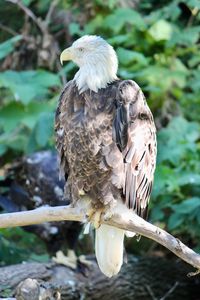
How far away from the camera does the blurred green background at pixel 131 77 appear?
6785mm

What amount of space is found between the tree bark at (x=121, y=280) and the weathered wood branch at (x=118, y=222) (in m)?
1.11

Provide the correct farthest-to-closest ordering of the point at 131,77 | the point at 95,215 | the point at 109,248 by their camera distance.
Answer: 1. the point at 131,77
2. the point at 109,248
3. the point at 95,215

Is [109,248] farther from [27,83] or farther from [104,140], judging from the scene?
[27,83]

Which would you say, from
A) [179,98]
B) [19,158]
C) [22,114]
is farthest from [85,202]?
[179,98]

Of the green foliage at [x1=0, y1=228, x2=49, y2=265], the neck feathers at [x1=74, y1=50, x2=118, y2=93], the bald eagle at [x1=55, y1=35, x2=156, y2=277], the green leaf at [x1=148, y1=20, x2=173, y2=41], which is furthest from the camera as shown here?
the green leaf at [x1=148, y1=20, x2=173, y2=41]

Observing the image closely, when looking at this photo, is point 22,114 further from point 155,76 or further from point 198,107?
point 198,107

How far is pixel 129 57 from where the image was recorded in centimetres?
741

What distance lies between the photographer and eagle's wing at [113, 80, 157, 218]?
454 centimetres

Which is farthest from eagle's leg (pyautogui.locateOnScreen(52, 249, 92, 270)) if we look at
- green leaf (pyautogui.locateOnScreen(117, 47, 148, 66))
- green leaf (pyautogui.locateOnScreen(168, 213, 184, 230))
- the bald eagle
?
green leaf (pyautogui.locateOnScreen(117, 47, 148, 66))

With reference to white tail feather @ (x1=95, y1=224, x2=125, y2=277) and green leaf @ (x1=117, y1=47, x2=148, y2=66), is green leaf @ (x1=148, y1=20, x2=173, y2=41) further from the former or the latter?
white tail feather @ (x1=95, y1=224, x2=125, y2=277)

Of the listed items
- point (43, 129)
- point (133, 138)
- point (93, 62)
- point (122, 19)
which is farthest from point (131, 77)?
point (133, 138)

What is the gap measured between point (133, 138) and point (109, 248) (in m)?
0.63

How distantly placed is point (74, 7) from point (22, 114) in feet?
6.65

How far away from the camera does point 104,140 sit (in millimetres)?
4492
